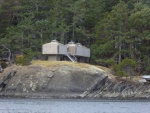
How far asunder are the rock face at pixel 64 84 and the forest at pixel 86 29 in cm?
276

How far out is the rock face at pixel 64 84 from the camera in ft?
206

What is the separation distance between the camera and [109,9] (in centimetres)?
8544

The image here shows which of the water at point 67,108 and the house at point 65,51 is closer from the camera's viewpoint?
the water at point 67,108

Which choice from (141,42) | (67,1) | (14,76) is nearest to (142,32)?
(141,42)

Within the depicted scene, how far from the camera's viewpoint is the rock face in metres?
62.7

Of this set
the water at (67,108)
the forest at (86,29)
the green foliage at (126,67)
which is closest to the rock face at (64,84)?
the green foliage at (126,67)

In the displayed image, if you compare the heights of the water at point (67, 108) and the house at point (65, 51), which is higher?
the house at point (65, 51)

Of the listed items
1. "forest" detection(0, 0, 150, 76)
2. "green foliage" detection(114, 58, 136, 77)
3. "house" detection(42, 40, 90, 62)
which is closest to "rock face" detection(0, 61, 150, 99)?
"green foliage" detection(114, 58, 136, 77)

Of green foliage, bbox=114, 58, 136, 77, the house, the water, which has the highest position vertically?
the house

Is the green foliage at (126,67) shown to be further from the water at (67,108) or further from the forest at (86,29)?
the water at (67,108)

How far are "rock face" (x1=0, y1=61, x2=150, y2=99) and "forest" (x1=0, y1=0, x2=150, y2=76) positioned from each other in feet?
9.04

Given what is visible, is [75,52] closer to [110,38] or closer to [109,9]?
[110,38]

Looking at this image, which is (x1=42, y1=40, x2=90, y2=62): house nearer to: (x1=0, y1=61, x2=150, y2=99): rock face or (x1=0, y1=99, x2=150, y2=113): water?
(x1=0, y1=61, x2=150, y2=99): rock face

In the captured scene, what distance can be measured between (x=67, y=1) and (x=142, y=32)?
554 inches
